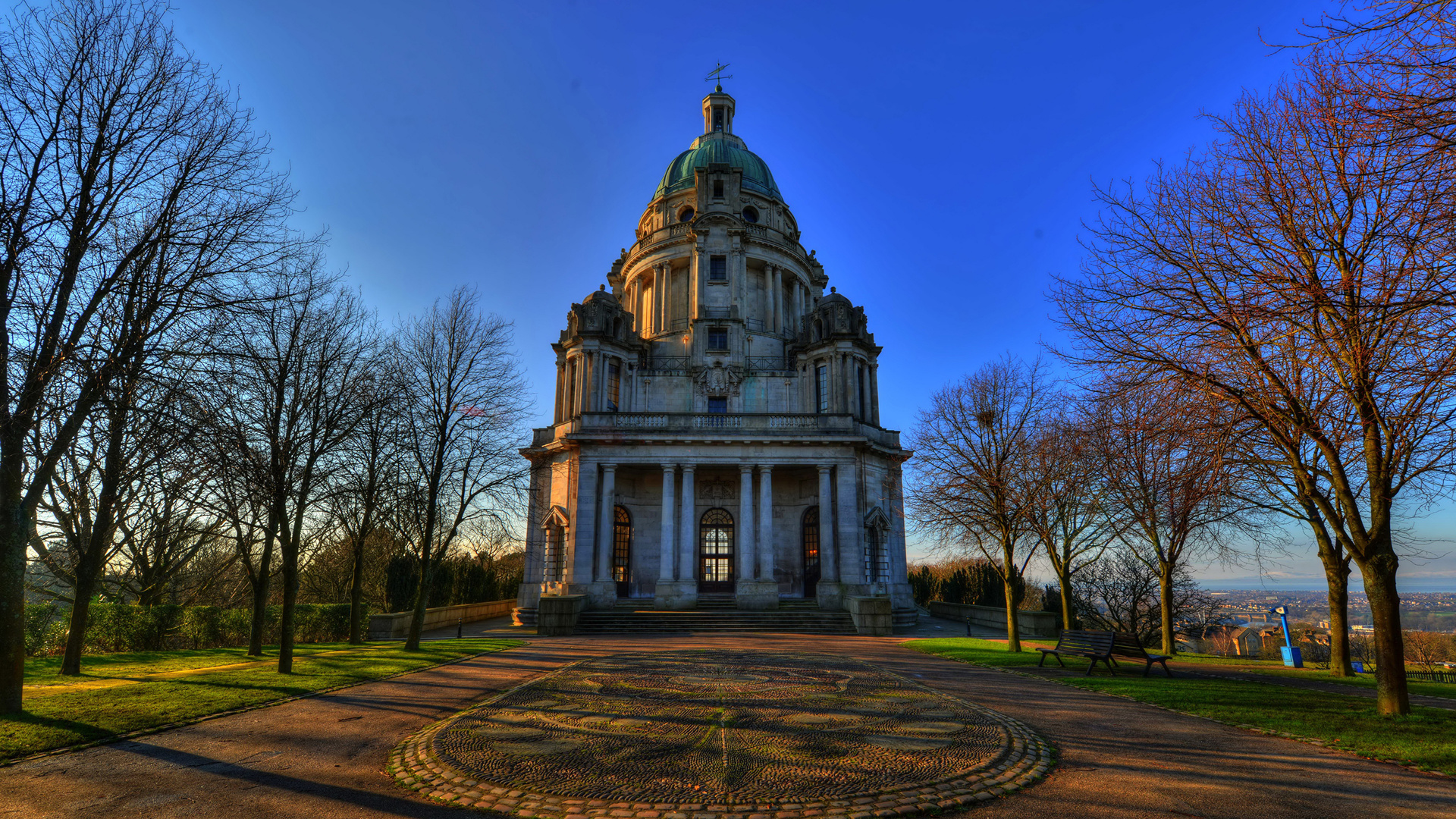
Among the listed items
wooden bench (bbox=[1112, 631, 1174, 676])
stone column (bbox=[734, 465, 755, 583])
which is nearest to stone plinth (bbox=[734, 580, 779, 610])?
stone column (bbox=[734, 465, 755, 583])

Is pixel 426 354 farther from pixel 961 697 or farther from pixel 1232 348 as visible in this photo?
pixel 1232 348

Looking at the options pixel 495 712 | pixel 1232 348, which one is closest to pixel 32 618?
pixel 495 712

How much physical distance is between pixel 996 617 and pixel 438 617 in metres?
26.7

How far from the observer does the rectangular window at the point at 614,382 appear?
36191 millimetres

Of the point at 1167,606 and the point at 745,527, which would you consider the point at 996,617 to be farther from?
the point at 745,527

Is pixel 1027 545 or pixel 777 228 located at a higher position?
pixel 777 228

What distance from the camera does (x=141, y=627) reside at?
20609 millimetres

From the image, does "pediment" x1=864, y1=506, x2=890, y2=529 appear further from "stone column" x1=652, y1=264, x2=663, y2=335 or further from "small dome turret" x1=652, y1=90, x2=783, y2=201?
"small dome turret" x1=652, y1=90, x2=783, y2=201

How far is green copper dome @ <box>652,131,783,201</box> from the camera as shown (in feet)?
145

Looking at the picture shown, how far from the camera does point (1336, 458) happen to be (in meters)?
9.70

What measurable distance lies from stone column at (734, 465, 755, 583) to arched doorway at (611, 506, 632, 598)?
19.1 ft

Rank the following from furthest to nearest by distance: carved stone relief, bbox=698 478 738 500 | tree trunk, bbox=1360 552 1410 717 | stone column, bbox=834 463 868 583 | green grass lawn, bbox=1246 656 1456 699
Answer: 1. carved stone relief, bbox=698 478 738 500
2. stone column, bbox=834 463 868 583
3. green grass lawn, bbox=1246 656 1456 699
4. tree trunk, bbox=1360 552 1410 717

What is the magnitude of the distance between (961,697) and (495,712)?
7700mm

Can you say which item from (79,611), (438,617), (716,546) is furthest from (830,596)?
(79,611)
